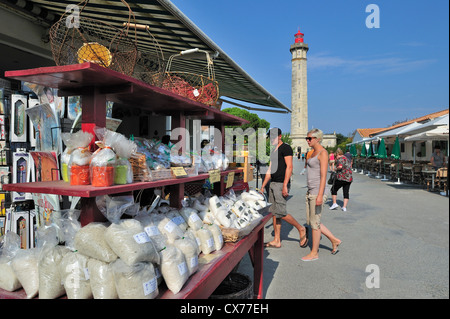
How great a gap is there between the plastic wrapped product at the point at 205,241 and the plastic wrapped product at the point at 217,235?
0.04m

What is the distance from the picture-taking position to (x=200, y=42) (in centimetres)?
374

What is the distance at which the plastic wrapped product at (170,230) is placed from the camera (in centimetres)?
183

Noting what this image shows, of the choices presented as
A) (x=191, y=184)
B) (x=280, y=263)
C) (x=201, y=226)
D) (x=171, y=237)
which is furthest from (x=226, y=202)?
(x=280, y=263)

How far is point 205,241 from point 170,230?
0.33 m

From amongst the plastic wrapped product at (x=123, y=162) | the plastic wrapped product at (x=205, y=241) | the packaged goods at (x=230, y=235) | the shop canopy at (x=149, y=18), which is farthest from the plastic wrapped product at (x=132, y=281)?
the shop canopy at (x=149, y=18)

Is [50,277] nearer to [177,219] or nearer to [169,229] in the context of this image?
[169,229]

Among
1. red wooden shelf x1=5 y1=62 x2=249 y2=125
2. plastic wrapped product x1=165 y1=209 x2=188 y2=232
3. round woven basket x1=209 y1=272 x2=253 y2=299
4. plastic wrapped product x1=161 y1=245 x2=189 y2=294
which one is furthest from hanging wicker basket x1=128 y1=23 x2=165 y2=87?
round woven basket x1=209 y1=272 x2=253 y2=299

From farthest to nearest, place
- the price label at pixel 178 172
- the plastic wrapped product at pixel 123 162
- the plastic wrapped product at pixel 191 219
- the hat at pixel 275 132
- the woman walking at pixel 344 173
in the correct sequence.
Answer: the woman walking at pixel 344 173 → the hat at pixel 275 132 → the plastic wrapped product at pixel 191 219 → the price label at pixel 178 172 → the plastic wrapped product at pixel 123 162

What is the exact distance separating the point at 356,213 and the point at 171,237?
248 inches

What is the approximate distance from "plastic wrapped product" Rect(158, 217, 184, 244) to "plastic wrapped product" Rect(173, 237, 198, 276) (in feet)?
0.16

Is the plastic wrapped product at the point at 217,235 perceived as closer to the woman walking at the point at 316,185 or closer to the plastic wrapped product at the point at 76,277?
the plastic wrapped product at the point at 76,277

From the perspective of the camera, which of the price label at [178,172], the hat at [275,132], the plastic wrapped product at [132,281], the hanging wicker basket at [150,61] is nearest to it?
the plastic wrapped product at [132,281]

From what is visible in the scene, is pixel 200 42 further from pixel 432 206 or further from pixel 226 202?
pixel 432 206

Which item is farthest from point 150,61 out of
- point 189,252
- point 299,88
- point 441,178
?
point 299,88
